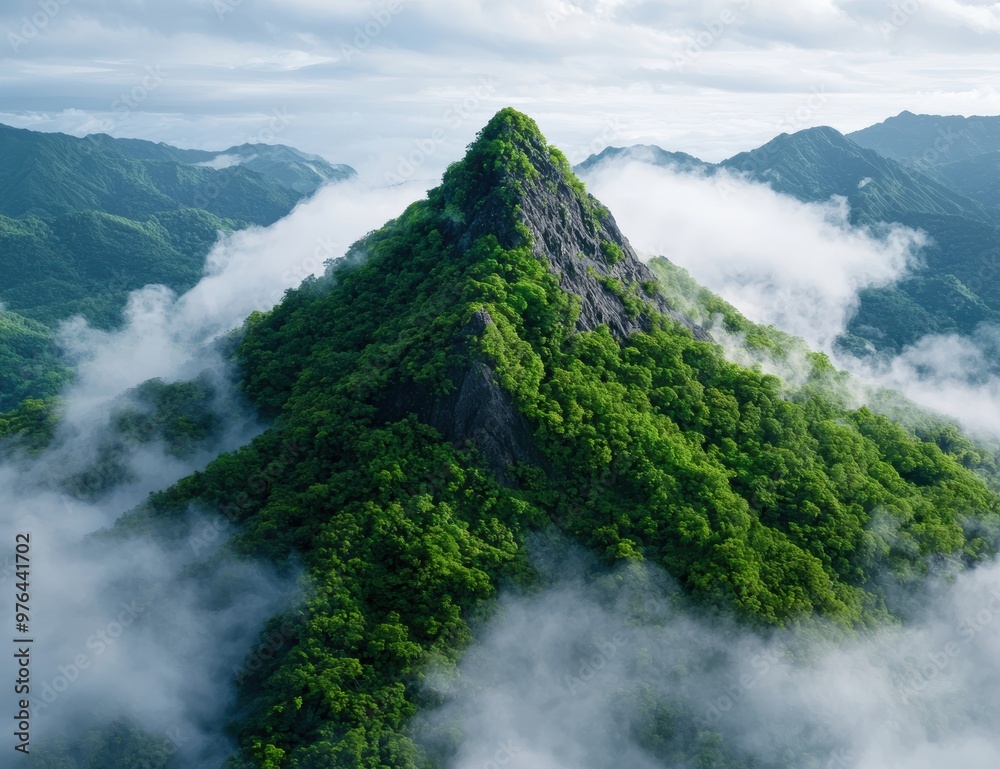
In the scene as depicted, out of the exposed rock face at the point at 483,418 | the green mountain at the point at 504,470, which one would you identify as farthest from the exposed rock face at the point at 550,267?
the green mountain at the point at 504,470

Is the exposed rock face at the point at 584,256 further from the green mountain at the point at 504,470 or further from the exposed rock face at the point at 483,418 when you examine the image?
the exposed rock face at the point at 483,418

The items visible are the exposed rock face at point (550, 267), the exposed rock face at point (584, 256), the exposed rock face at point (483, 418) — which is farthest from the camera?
the exposed rock face at point (584, 256)

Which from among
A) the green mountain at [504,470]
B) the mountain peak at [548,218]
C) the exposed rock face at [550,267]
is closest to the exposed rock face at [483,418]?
the exposed rock face at [550,267]

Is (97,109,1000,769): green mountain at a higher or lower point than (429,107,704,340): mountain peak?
lower

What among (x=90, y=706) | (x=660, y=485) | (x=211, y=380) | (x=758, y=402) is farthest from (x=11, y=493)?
(x=758, y=402)

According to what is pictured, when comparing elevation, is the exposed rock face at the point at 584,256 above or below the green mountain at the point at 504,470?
above

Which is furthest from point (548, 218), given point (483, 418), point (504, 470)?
point (504, 470)

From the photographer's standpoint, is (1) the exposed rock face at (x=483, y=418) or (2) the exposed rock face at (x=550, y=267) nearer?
(1) the exposed rock face at (x=483, y=418)

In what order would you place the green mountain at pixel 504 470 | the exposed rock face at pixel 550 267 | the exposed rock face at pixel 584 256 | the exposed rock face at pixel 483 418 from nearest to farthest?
the green mountain at pixel 504 470 < the exposed rock face at pixel 483 418 < the exposed rock face at pixel 550 267 < the exposed rock face at pixel 584 256

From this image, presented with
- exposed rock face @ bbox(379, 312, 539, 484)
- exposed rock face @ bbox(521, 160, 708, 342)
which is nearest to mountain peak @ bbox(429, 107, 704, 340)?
exposed rock face @ bbox(521, 160, 708, 342)

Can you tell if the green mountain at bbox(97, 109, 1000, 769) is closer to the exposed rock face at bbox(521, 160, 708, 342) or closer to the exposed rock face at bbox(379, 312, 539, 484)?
the exposed rock face at bbox(379, 312, 539, 484)
